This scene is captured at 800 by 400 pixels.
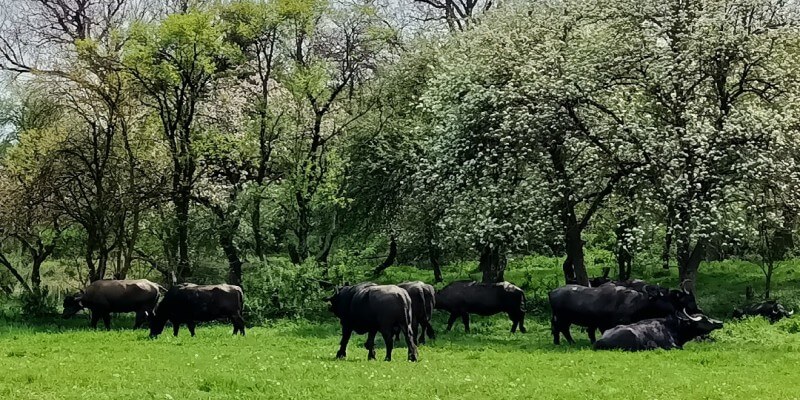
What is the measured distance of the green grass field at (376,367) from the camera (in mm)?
14352

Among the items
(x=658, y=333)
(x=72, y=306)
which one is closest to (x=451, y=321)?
(x=658, y=333)

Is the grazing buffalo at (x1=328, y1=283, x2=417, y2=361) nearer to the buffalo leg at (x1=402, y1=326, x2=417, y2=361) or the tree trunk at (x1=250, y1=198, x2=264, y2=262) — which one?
the buffalo leg at (x1=402, y1=326, x2=417, y2=361)

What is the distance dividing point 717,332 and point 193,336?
1616 centimetres

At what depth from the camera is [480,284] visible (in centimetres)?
2986

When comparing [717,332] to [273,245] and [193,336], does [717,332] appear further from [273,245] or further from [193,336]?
[273,245]

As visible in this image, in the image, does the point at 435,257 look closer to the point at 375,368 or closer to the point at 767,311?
Result: the point at 767,311

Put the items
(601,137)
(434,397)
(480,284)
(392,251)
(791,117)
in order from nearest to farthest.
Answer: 1. (434,397)
2. (791,117)
3. (601,137)
4. (480,284)
5. (392,251)

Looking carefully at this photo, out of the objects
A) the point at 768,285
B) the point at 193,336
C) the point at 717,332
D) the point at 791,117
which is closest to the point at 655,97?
the point at 791,117

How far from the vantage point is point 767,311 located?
29.2m

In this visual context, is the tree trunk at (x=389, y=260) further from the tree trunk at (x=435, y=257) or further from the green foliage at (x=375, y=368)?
the green foliage at (x=375, y=368)

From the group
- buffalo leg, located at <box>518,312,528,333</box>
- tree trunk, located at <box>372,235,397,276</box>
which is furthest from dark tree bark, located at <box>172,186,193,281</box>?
buffalo leg, located at <box>518,312,528,333</box>

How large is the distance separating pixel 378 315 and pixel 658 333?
8039mm

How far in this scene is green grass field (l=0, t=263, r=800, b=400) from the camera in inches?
565

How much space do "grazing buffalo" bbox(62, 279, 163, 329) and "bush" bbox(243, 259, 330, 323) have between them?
351 cm
